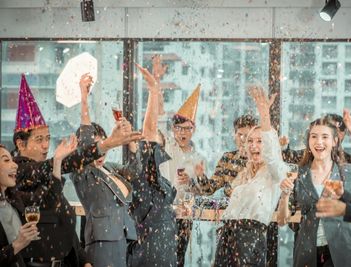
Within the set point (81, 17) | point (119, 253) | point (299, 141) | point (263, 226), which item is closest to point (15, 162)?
point (119, 253)

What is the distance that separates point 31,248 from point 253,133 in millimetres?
1645

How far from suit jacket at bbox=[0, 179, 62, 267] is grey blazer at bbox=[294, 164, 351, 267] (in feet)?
4.57

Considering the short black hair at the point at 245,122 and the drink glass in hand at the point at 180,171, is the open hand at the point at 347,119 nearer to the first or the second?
the short black hair at the point at 245,122

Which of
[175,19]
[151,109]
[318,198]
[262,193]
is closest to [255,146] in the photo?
[262,193]

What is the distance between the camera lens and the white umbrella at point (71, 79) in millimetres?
7684

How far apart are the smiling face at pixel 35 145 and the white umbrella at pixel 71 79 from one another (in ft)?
8.75

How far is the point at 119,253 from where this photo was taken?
512cm

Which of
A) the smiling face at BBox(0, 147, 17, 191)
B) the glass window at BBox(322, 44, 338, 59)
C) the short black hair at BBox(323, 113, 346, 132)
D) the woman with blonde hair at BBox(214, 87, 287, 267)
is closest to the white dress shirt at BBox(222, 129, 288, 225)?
the woman with blonde hair at BBox(214, 87, 287, 267)

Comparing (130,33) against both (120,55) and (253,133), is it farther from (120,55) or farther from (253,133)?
(253,133)

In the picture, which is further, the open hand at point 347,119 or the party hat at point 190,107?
the party hat at point 190,107

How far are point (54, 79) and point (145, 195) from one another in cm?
287

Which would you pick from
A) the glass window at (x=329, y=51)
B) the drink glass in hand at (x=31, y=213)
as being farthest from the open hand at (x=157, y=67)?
the drink glass in hand at (x=31, y=213)

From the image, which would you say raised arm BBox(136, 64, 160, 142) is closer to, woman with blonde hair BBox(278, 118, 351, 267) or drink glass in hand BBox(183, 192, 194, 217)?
woman with blonde hair BBox(278, 118, 351, 267)

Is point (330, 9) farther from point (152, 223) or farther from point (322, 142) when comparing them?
point (152, 223)
